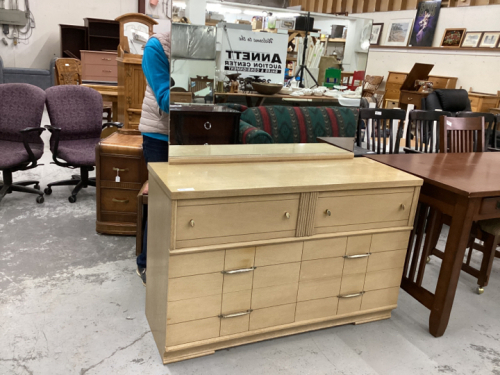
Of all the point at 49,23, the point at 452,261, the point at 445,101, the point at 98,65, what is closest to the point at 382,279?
the point at 452,261

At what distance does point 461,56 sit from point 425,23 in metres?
1.07

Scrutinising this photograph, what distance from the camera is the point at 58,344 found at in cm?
207

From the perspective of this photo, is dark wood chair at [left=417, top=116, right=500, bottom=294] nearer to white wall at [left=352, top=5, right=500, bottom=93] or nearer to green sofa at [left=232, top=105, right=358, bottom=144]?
green sofa at [left=232, top=105, right=358, bottom=144]

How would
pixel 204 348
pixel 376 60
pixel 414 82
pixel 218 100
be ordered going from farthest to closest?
pixel 376 60 < pixel 414 82 < pixel 218 100 < pixel 204 348

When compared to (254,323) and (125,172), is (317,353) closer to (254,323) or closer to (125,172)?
(254,323)

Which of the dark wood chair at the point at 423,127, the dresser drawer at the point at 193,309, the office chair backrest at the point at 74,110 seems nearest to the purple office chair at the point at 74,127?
the office chair backrest at the point at 74,110

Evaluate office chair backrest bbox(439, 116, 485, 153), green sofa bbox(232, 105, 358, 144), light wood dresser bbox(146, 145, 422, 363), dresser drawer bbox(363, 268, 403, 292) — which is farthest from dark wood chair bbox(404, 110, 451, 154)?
dresser drawer bbox(363, 268, 403, 292)

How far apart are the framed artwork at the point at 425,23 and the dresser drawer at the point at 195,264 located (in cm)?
873

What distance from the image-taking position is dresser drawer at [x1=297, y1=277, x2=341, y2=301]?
218 centimetres

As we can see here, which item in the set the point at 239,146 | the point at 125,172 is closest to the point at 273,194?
the point at 239,146

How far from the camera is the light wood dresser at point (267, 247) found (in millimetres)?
1866

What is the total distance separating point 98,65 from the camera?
862cm

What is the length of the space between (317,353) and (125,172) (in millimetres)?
1874

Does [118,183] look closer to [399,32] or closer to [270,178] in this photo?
[270,178]
